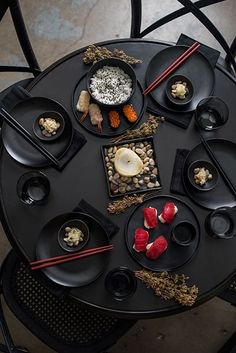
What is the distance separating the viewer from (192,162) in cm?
218

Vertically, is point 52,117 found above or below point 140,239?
above

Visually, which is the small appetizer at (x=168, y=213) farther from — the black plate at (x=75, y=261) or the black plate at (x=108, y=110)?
the black plate at (x=108, y=110)

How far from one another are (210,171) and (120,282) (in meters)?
0.61

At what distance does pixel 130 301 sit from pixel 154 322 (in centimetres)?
101

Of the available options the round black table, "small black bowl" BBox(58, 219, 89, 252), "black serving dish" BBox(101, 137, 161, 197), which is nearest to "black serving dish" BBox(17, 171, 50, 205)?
the round black table

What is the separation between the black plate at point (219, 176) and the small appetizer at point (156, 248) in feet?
0.77

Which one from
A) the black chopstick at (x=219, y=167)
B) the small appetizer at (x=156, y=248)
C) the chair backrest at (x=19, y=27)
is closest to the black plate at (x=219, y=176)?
the black chopstick at (x=219, y=167)

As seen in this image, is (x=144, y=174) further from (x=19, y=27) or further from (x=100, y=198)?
(x=19, y=27)

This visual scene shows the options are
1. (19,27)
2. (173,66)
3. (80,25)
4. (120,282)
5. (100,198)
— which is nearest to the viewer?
(120,282)

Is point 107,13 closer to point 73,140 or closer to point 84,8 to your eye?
point 84,8

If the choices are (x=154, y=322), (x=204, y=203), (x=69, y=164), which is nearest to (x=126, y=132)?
(x=69, y=164)

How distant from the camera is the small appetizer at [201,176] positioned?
2.15 meters

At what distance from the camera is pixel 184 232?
2119 mm

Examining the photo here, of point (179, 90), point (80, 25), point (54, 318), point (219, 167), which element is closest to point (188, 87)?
point (179, 90)
